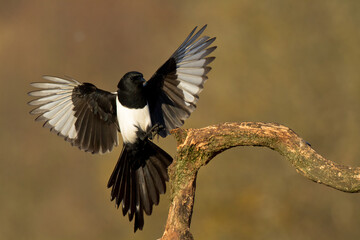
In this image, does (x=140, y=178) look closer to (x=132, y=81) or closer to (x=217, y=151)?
(x=132, y=81)

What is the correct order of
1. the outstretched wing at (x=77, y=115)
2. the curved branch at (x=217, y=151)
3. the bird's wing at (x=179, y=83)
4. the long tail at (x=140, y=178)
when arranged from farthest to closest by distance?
the outstretched wing at (x=77, y=115), the long tail at (x=140, y=178), the bird's wing at (x=179, y=83), the curved branch at (x=217, y=151)

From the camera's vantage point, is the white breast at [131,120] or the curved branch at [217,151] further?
the white breast at [131,120]

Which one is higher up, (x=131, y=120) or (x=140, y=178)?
(x=131, y=120)

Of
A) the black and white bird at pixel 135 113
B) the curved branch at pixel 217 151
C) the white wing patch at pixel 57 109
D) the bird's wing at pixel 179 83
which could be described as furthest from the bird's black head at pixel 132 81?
the curved branch at pixel 217 151

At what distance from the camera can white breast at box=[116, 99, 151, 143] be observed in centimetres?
257

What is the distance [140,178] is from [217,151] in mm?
759

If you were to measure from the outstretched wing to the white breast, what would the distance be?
0.43 feet

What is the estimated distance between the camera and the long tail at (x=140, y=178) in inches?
104

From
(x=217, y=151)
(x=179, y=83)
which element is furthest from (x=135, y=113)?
(x=217, y=151)

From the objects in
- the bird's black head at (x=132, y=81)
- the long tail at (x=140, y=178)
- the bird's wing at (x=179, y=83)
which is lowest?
the long tail at (x=140, y=178)

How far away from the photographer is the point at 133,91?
2.55 metres

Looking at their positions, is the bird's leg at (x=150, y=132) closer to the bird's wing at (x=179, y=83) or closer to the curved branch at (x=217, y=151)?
the bird's wing at (x=179, y=83)

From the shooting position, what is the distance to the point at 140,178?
2.67 meters

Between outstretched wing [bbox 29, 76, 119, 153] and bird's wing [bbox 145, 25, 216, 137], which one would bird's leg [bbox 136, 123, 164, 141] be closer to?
bird's wing [bbox 145, 25, 216, 137]
